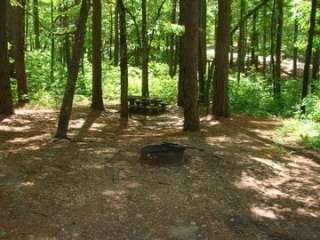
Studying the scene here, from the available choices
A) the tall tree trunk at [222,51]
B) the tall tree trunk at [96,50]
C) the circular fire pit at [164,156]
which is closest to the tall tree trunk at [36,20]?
the tall tree trunk at [96,50]

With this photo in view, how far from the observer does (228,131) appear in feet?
45.3

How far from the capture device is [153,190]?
8.02m

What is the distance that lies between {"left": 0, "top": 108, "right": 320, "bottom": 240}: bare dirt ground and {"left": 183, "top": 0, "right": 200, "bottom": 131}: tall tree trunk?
2.85ft

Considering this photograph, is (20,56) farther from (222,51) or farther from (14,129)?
(222,51)

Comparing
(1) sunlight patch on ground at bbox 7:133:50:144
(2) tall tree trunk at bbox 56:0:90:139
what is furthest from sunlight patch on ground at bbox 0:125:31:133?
(2) tall tree trunk at bbox 56:0:90:139

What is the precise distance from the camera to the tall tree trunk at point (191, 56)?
474 inches

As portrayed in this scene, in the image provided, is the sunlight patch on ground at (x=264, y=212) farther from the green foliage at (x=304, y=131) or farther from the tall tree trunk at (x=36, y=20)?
the tall tree trunk at (x=36, y=20)

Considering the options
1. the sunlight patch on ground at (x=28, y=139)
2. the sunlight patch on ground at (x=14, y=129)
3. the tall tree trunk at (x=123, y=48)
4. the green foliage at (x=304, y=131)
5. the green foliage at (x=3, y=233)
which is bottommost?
the green foliage at (x=3, y=233)

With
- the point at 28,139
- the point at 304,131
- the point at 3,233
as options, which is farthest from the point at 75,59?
the point at 304,131

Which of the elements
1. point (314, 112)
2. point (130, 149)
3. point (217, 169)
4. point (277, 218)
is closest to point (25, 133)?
point (130, 149)

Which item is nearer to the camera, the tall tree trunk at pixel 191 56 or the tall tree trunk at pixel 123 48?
the tall tree trunk at pixel 191 56

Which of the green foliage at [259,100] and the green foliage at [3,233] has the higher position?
the green foliage at [259,100]

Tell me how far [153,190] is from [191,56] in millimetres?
5280

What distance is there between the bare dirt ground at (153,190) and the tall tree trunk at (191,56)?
2.85 ft
